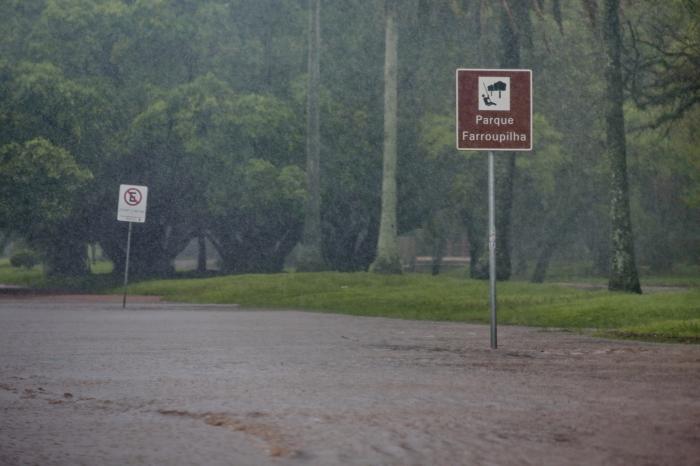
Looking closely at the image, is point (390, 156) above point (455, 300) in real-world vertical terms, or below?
above

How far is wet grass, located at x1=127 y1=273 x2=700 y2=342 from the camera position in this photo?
22703 millimetres

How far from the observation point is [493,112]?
16.1 m

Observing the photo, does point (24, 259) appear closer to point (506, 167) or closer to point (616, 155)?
point (506, 167)

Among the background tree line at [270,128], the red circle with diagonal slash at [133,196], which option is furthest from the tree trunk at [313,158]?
the red circle with diagonal slash at [133,196]

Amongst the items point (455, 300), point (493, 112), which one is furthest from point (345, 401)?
point (455, 300)

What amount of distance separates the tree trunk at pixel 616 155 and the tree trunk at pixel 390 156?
11.0 meters

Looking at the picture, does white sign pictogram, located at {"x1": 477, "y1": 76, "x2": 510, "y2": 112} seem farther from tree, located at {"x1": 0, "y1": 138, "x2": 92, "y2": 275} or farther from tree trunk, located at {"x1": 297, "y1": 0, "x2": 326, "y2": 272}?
tree, located at {"x1": 0, "y1": 138, "x2": 92, "y2": 275}

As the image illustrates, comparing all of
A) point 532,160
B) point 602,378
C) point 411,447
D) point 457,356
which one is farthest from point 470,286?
point 411,447

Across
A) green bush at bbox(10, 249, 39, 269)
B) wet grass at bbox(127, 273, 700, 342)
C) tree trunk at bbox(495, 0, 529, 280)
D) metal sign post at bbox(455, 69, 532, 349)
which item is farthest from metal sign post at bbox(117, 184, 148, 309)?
green bush at bbox(10, 249, 39, 269)

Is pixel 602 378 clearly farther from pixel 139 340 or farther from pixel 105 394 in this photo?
pixel 139 340

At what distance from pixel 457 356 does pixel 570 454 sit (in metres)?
7.33

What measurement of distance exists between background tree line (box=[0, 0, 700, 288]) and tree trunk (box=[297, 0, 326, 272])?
0.25ft

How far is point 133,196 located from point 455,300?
29.4ft

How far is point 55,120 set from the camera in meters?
45.2
